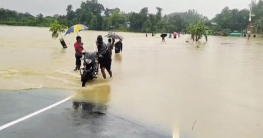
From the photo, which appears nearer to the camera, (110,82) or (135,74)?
(110,82)

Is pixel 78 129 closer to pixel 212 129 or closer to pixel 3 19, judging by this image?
pixel 212 129

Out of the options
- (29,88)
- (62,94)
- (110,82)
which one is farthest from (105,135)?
(110,82)

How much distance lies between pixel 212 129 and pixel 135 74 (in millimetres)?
7369

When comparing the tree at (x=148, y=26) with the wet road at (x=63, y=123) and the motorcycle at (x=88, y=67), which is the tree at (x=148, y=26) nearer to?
the motorcycle at (x=88, y=67)

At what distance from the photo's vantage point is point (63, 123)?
244 inches

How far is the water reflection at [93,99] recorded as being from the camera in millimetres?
7507

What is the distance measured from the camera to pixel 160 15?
372 ft

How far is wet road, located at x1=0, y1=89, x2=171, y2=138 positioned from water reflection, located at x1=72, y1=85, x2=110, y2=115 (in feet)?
0.08

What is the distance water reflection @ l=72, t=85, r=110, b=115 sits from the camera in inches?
296

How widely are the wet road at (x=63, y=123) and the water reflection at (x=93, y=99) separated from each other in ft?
0.08

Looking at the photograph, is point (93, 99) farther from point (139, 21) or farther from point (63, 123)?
point (139, 21)

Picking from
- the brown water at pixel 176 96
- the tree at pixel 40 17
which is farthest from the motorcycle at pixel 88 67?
the tree at pixel 40 17

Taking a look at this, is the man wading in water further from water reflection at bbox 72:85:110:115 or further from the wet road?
the wet road

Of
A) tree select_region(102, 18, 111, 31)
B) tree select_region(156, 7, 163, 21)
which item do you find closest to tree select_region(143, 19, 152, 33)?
tree select_region(156, 7, 163, 21)
